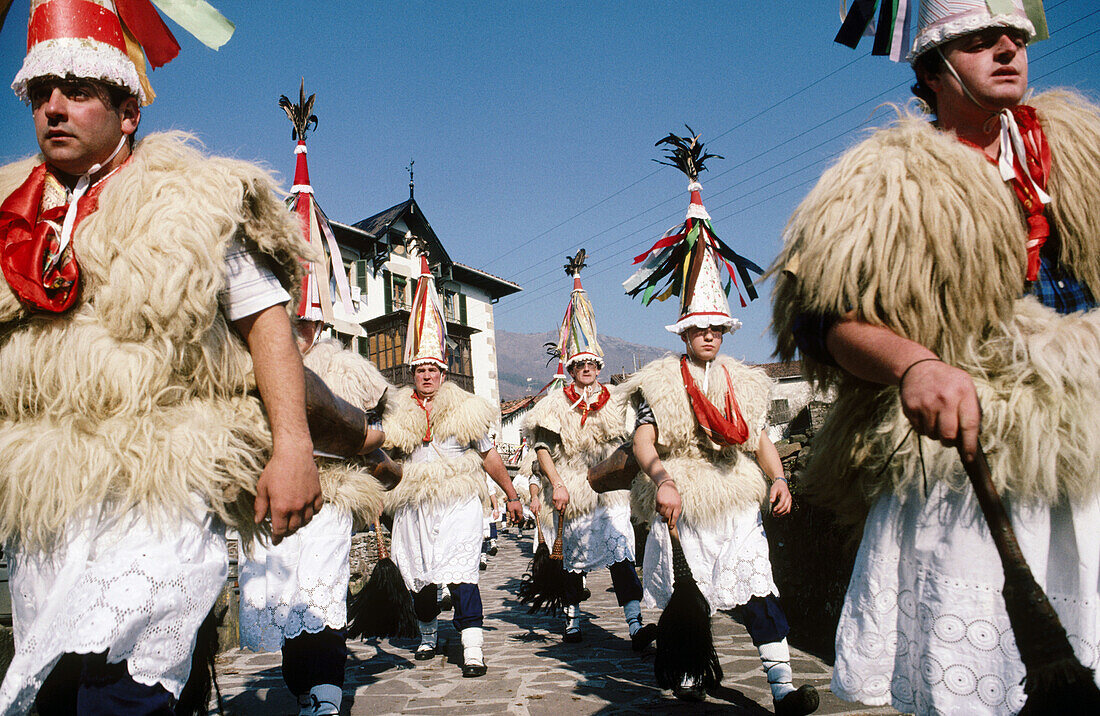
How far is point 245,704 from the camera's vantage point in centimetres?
481

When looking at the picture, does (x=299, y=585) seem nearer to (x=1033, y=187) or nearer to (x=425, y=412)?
(x=425, y=412)

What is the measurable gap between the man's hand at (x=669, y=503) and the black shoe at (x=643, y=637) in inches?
83.8

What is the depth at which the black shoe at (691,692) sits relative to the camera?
414 centimetres

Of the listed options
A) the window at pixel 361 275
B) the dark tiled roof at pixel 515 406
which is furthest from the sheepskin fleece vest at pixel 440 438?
Result: the window at pixel 361 275

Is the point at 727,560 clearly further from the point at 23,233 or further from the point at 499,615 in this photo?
the point at 499,615

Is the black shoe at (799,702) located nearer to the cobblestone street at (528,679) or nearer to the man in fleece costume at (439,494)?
the cobblestone street at (528,679)

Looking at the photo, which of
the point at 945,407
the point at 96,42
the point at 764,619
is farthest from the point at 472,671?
the point at 945,407

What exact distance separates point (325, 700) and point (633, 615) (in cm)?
319

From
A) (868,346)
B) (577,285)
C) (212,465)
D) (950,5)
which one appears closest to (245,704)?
(212,465)

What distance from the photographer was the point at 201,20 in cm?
233

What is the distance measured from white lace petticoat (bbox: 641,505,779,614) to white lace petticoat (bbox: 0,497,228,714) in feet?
9.84

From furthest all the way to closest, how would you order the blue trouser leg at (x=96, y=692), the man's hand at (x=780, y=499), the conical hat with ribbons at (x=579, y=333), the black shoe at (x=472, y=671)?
the conical hat with ribbons at (x=579, y=333) → the black shoe at (x=472, y=671) → the man's hand at (x=780, y=499) → the blue trouser leg at (x=96, y=692)

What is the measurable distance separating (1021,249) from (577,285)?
8.76m

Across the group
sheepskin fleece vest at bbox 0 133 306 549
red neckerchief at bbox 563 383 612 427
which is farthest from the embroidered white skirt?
sheepskin fleece vest at bbox 0 133 306 549
